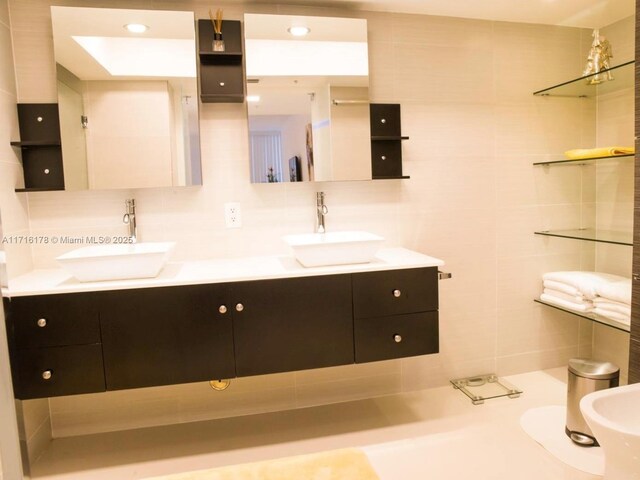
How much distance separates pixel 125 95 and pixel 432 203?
68.9 inches

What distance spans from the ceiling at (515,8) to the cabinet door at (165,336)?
159 centimetres

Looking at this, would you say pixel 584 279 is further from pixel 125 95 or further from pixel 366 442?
pixel 125 95

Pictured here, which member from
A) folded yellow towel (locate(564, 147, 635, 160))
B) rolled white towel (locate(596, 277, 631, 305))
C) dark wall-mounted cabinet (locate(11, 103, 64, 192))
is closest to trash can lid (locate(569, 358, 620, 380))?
rolled white towel (locate(596, 277, 631, 305))

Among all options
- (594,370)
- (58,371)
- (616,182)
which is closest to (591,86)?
(616,182)

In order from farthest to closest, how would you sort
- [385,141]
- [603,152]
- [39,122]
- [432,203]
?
[432,203]
[385,141]
[603,152]
[39,122]

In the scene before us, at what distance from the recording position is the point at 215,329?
192cm

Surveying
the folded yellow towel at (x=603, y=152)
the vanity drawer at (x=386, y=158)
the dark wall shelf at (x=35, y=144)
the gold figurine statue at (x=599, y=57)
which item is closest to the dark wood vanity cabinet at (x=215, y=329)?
the vanity drawer at (x=386, y=158)

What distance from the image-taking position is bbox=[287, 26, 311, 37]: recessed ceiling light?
228 centimetres

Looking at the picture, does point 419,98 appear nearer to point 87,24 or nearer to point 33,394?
point 87,24

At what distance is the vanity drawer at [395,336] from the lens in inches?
80.8

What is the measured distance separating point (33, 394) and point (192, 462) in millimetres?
751

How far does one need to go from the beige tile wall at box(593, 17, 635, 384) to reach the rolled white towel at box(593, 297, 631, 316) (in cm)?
35

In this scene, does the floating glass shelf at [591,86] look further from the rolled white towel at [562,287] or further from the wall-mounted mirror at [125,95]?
the wall-mounted mirror at [125,95]

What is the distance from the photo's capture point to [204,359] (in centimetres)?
192
